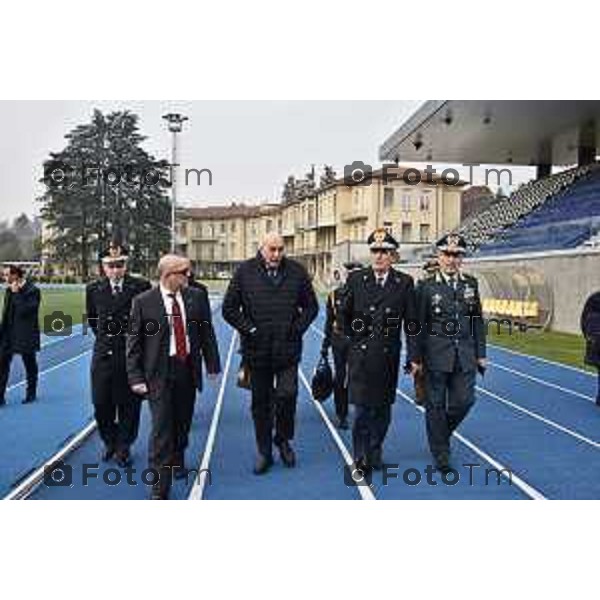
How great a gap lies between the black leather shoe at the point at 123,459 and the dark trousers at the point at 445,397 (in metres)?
2.19

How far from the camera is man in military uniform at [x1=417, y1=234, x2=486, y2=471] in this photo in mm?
6395

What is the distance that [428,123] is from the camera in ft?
35.0

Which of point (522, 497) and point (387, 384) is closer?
point (522, 497)

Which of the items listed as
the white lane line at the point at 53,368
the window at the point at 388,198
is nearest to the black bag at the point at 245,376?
the window at the point at 388,198

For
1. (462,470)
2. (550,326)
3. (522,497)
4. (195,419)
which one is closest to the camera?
(522,497)

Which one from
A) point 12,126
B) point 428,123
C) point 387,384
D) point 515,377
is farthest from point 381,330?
point 515,377

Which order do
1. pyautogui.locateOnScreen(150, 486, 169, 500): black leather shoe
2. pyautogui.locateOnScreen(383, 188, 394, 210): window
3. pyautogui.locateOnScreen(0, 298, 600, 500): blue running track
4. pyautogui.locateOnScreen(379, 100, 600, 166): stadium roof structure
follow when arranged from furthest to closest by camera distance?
pyautogui.locateOnScreen(379, 100, 600, 166): stadium roof structure, pyautogui.locateOnScreen(383, 188, 394, 210): window, pyautogui.locateOnScreen(0, 298, 600, 500): blue running track, pyautogui.locateOnScreen(150, 486, 169, 500): black leather shoe

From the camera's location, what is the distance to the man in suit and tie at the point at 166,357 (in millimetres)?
5566

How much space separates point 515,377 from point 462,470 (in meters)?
5.60

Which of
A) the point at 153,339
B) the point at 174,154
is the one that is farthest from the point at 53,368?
the point at 153,339

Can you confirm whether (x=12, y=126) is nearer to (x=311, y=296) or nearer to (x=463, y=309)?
(x=311, y=296)

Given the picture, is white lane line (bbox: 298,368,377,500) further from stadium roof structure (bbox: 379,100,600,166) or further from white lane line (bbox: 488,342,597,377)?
white lane line (bbox: 488,342,597,377)

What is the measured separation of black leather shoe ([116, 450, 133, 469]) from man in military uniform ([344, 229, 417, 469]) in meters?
1.64

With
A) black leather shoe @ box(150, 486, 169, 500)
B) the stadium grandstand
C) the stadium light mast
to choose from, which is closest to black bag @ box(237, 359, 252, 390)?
black leather shoe @ box(150, 486, 169, 500)
